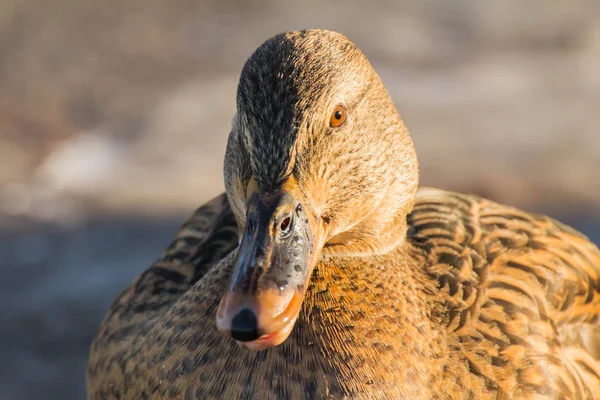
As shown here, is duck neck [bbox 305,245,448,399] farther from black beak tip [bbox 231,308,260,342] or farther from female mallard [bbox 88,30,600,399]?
black beak tip [bbox 231,308,260,342]

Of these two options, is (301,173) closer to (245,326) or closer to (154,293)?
(245,326)

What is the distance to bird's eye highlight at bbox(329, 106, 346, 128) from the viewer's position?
2225mm

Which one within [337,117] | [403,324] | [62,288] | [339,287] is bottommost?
[62,288]

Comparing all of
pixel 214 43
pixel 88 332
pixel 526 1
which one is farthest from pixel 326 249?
pixel 526 1

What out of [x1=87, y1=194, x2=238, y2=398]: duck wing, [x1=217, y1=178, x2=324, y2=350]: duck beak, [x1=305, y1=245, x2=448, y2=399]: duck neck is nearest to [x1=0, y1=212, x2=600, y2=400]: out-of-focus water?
[x1=87, y1=194, x2=238, y2=398]: duck wing

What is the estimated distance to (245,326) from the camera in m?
1.89

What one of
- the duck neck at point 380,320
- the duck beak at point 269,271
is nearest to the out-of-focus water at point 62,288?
the duck neck at point 380,320

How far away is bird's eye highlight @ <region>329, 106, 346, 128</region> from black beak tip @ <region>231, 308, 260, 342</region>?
1.98 ft

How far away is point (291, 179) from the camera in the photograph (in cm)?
210

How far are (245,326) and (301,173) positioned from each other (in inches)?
17.5

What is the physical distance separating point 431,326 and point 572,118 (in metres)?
3.91

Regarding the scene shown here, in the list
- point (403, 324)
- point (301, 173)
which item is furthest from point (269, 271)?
point (403, 324)

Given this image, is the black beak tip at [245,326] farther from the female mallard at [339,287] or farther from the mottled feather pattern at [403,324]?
the mottled feather pattern at [403,324]

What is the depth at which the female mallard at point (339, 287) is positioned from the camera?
208 centimetres
